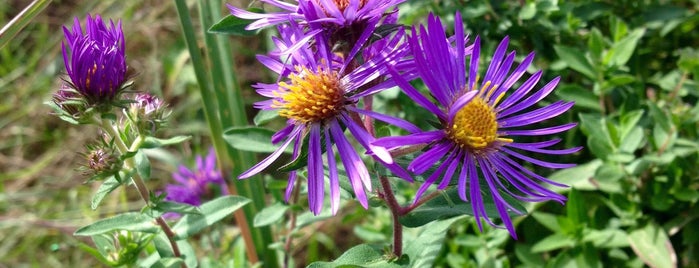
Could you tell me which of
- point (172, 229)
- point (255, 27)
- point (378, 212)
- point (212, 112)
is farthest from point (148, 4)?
point (255, 27)

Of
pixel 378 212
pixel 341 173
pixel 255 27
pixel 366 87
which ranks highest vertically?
pixel 255 27

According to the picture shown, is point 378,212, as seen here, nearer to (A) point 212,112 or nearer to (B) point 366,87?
(A) point 212,112

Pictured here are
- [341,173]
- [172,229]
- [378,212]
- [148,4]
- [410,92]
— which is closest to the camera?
[410,92]

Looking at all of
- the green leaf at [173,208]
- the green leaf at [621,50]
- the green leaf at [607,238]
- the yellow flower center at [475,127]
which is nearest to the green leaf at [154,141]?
the green leaf at [173,208]

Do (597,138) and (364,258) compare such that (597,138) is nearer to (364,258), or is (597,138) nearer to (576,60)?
(576,60)

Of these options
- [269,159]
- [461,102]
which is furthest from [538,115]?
[269,159]

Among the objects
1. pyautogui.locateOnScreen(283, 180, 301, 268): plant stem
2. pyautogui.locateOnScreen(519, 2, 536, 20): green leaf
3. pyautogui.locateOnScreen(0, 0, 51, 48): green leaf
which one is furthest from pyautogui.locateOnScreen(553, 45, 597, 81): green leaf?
pyautogui.locateOnScreen(0, 0, 51, 48): green leaf

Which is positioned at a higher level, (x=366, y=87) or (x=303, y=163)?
(x=366, y=87)
